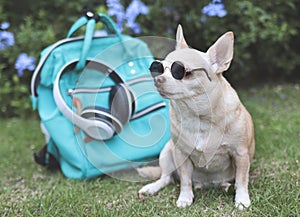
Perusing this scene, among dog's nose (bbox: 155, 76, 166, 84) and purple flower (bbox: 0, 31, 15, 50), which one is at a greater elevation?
dog's nose (bbox: 155, 76, 166, 84)

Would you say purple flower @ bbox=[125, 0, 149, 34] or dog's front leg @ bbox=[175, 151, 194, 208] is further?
purple flower @ bbox=[125, 0, 149, 34]

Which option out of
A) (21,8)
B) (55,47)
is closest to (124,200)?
(55,47)

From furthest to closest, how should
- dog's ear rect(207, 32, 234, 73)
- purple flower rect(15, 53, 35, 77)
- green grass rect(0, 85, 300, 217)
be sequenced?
purple flower rect(15, 53, 35, 77) → green grass rect(0, 85, 300, 217) → dog's ear rect(207, 32, 234, 73)

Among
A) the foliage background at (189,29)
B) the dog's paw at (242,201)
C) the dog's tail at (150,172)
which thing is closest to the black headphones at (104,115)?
the dog's tail at (150,172)

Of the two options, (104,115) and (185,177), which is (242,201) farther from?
(104,115)

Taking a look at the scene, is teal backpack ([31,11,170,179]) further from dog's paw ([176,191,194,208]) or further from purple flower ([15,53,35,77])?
purple flower ([15,53,35,77])

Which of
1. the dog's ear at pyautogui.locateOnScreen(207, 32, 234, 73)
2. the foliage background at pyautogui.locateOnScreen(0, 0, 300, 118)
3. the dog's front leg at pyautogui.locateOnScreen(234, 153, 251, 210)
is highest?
the dog's ear at pyautogui.locateOnScreen(207, 32, 234, 73)

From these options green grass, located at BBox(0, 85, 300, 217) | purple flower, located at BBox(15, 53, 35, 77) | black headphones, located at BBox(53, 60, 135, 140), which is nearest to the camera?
green grass, located at BBox(0, 85, 300, 217)

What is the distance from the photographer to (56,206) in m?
2.28

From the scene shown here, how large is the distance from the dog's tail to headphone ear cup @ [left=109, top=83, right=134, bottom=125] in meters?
0.29

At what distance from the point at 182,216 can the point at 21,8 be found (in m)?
3.49

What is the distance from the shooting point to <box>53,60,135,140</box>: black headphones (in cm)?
259

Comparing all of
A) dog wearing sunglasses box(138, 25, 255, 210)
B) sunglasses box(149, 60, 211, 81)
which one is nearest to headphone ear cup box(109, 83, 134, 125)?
dog wearing sunglasses box(138, 25, 255, 210)

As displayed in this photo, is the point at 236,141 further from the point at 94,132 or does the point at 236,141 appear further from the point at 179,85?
the point at 94,132
